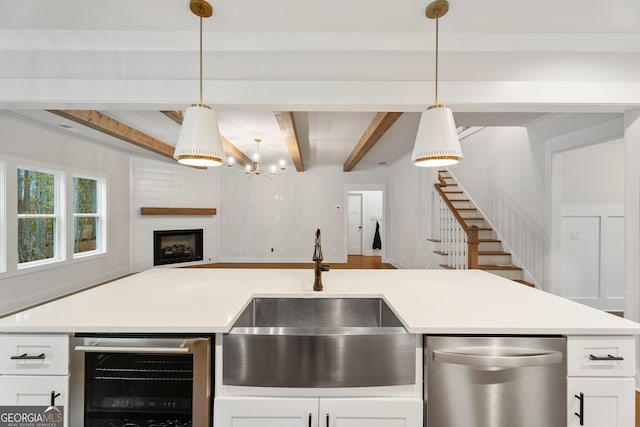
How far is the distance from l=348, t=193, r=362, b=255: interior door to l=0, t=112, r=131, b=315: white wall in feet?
18.4

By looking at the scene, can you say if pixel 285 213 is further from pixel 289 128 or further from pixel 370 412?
pixel 370 412

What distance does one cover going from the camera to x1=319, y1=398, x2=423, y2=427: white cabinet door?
3.78ft

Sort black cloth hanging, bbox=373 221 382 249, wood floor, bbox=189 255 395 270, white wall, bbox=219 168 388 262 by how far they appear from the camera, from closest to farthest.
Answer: wood floor, bbox=189 255 395 270 < white wall, bbox=219 168 388 262 < black cloth hanging, bbox=373 221 382 249

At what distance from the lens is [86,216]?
486cm

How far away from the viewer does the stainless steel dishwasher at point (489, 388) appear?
1.15 meters

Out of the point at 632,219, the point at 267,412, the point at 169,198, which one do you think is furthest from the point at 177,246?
the point at 632,219

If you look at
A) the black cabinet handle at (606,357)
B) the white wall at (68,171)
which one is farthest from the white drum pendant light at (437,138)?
the white wall at (68,171)

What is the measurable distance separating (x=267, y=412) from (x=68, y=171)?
499 cm

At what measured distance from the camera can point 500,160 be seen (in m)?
4.25

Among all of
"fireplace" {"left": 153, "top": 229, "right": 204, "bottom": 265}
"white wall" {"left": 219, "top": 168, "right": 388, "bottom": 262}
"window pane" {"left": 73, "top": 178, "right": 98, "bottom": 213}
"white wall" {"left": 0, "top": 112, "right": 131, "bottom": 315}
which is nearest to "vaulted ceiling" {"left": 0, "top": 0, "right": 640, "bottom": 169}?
"white wall" {"left": 0, "top": 112, "right": 131, "bottom": 315}

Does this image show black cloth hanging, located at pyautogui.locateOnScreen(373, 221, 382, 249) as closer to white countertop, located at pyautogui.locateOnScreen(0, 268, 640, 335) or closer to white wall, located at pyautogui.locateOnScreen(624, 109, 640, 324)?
white wall, located at pyautogui.locateOnScreen(624, 109, 640, 324)

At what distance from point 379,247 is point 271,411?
7.75m

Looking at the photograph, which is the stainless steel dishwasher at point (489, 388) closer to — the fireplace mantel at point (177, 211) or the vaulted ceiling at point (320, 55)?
the vaulted ceiling at point (320, 55)

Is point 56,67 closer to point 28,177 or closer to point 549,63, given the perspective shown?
point 28,177
